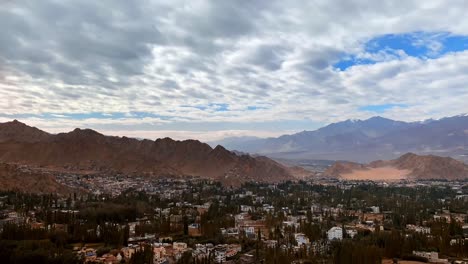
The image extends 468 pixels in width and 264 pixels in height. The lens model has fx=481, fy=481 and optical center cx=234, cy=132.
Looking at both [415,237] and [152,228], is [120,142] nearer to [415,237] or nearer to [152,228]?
[152,228]

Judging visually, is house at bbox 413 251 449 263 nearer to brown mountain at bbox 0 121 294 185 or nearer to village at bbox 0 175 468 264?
village at bbox 0 175 468 264

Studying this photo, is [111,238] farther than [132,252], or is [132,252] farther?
[111,238]

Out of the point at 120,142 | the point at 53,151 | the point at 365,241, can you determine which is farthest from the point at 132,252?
the point at 120,142

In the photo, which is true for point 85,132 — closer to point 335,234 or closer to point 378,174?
point 378,174

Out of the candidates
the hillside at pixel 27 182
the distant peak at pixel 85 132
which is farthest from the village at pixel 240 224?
the distant peak at pixel 85 132

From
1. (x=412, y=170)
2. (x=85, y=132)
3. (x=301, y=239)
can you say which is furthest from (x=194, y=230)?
(x=412, y=170)

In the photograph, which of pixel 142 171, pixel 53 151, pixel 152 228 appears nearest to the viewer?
pixel 152 228

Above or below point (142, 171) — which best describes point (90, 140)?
above

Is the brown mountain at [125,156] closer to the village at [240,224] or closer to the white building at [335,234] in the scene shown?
the village at [240,224]

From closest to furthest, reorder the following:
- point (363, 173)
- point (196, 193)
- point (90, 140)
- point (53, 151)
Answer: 1. point (196, 193)
2. point (53, 151)
3. point (90, 140)
4. point (363, 173)
